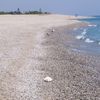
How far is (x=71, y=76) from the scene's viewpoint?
1468 centimetres

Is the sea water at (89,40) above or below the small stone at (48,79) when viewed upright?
below

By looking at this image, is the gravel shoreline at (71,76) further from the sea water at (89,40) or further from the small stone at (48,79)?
the sea water at (89,40)

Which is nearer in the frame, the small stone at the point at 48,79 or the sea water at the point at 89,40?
Result: the small stone at the point at 48,79

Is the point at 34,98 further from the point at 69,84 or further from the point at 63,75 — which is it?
the point at 63,75

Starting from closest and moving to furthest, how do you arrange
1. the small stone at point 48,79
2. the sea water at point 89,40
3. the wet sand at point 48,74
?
the wet sand at point 48,74 < the small stone at point 48,79 < the sea water at point 89,40

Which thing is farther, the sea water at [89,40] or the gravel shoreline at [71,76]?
the sea water at [89,40]

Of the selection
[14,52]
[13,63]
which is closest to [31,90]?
[13,63]

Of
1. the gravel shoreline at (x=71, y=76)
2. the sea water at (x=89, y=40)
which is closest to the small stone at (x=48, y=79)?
the gravel shoreline at (x=71, y=76)

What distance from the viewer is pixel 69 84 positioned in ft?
43.2

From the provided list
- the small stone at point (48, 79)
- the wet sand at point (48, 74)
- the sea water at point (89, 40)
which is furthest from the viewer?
the sea water at point (89, 40)

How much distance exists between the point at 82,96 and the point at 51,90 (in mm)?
1279

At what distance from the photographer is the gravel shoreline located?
1174 centimetres

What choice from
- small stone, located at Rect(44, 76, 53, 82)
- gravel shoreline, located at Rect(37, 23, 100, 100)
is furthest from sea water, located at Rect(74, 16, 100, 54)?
small stone, located at Rect(44, 76, 53, 82)

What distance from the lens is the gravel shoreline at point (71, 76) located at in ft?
38.5
